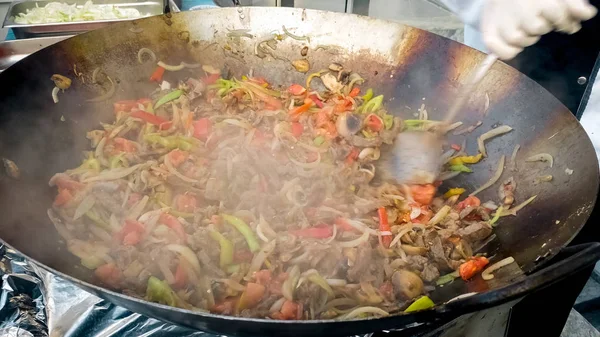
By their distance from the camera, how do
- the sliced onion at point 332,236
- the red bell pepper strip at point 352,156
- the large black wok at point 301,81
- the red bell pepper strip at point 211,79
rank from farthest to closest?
the red bell pepper strip at point 211,79 → the red bell pepper strip at point 352,156 → the sliced onion at point 332,236 → the large black wok at point 301,81

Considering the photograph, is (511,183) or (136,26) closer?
(511,183)

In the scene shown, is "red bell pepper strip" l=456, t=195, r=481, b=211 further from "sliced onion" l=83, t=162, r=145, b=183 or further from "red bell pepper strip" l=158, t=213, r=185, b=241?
"sliced onion" l=83, t=162, r=145, b=183

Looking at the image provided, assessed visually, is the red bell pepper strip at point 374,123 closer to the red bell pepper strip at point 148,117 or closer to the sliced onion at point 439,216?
the sliced onion at point 439,216

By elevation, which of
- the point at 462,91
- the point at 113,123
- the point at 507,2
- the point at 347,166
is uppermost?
the point at 507,2

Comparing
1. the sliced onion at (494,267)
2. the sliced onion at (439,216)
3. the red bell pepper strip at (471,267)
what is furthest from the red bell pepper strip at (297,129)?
the sliced onion at (494,267)

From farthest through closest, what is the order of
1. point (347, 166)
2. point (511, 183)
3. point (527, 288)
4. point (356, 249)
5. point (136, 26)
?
point (136, 26) < point (347, 166) < point (511, 183) < point (356, 249) < point (527, 288)

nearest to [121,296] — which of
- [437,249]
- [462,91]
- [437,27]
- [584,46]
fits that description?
[437,249]

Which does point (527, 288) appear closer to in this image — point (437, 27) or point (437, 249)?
point (437, 249)
